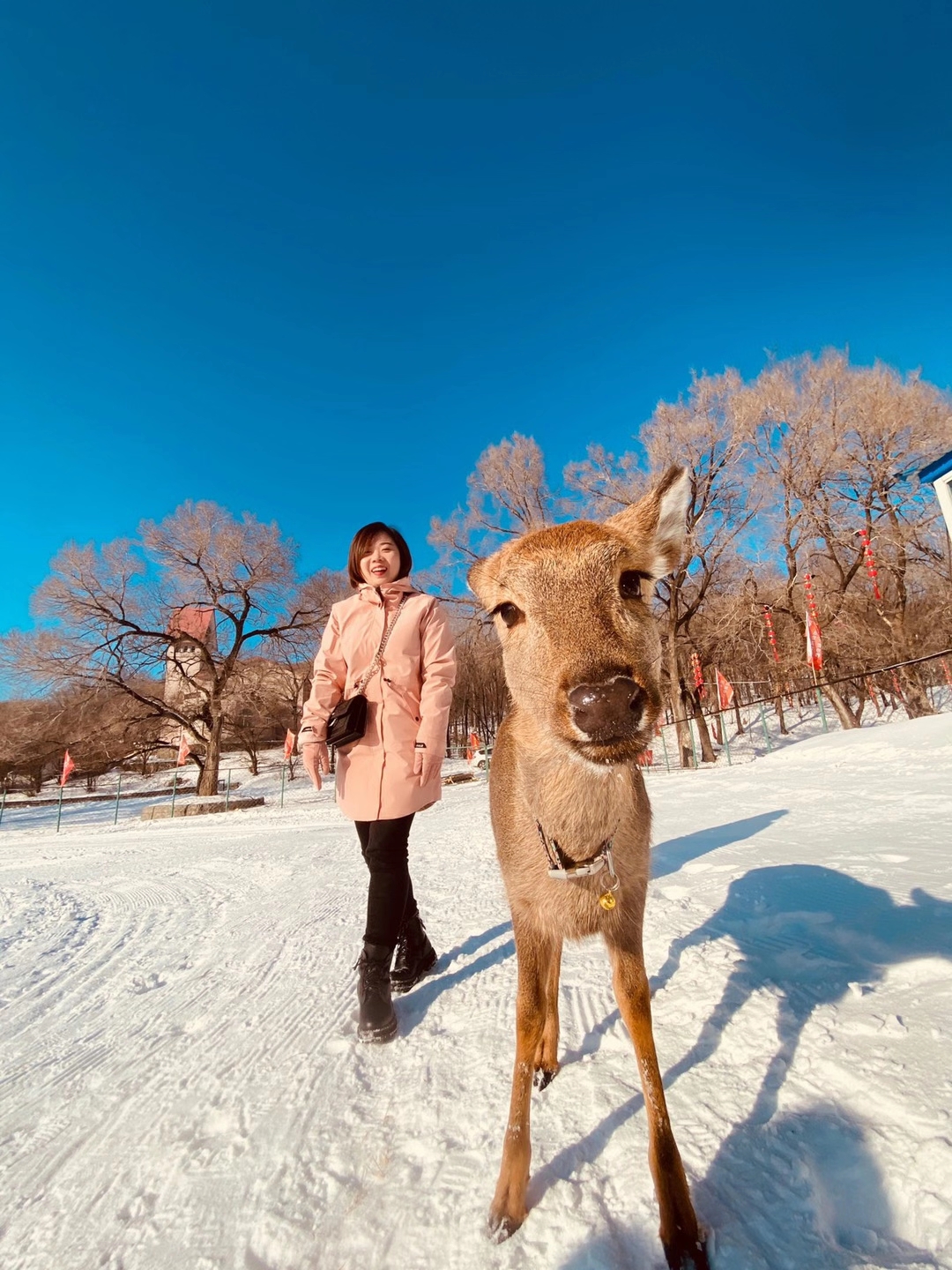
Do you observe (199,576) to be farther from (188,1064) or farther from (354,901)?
(188,1064)

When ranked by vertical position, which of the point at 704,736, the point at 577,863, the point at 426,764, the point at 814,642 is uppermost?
the point at 814,642

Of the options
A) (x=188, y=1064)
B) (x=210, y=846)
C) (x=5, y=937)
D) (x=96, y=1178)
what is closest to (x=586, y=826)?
(x=96, y=1178)

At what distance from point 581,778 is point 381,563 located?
1949 millimetres

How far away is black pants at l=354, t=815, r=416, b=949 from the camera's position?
2803mm

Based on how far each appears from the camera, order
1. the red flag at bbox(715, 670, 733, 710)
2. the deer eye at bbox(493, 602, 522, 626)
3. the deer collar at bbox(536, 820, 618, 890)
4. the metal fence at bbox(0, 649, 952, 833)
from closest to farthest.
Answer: the deer collar at bbox(536, 820, 618, 890), the deer eye at bbox(493, 602, 522, 626), the metal fence at bbox(0, 649, 952, 833), the red flag at bbox(715, 670, 733, 710)

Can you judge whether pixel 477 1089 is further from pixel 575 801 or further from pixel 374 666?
pixel 374 666

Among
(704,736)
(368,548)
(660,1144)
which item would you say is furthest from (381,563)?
(704,736)

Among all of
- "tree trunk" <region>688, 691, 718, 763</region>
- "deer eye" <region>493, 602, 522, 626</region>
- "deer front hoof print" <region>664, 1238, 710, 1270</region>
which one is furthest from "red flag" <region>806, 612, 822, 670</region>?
"deer front hoof print" <region>664, 1238, 710, 1270</region>

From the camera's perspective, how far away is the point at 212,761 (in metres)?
24.8

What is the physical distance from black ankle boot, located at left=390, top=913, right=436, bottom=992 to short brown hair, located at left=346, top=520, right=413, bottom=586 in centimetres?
215

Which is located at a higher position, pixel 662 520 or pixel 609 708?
pixel 662 520

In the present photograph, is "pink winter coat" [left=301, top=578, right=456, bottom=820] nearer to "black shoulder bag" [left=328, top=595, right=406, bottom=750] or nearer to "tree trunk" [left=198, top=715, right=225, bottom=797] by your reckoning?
"black shoulder bag" [left=328, top=595, right=406, bottom=750]

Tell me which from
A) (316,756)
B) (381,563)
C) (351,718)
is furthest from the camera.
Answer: (381,563)

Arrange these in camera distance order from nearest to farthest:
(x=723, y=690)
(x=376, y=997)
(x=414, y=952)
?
1. (x=376, y=997)
2. (x=414, y=952)
3. (x=723, y=690)
